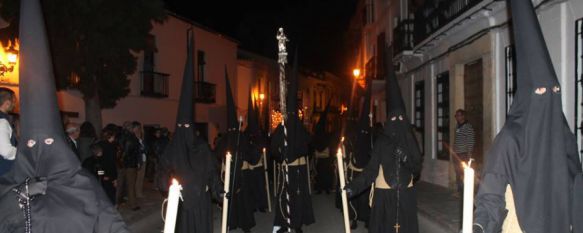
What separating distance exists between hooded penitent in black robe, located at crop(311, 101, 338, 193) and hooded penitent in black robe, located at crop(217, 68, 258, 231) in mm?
4408

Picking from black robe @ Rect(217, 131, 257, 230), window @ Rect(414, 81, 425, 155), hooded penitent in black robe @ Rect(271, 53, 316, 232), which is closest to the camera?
hooded penitent in black robe @ Rect(271, 53, 316, 232)

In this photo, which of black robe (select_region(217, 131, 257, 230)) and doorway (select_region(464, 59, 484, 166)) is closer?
Answer: black robe (select_region(217, 131, 257, 230))

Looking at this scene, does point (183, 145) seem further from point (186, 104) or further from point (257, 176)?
point (257, 176)

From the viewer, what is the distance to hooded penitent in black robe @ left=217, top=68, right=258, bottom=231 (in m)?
11.7

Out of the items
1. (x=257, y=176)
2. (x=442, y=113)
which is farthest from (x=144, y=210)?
(x=442, y=113)

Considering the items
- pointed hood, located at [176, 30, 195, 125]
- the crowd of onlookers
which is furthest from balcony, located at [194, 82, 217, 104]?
pointed hood, located at [176, 30, 195, 125]

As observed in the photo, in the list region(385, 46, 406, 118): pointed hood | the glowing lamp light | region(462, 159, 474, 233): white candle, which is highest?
the glowing lamp light

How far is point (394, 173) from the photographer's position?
7.70 metres

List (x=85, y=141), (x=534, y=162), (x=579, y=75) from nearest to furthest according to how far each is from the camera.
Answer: (x=534, y=162) → (x=579, y=75) → (x=85, y=141)

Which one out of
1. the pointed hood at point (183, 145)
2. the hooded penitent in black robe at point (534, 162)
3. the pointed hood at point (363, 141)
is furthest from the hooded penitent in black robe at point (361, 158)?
the hooded penitent in black robe at point (534, 162)

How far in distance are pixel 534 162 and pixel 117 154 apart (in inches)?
402

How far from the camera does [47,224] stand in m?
3.85

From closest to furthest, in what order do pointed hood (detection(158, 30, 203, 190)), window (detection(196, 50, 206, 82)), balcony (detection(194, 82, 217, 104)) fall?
pointed hood (detection(158, 30, 203, 190)) < balcony (detection(194, 82, 217, 104)) < window (detection(196, 50, 206, 82))

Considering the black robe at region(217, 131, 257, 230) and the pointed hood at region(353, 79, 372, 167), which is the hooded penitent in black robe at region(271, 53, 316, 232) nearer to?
the black robe at region(217, 131, 257, 230)
